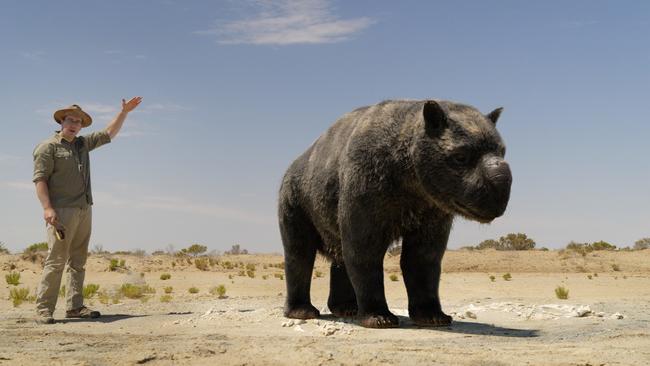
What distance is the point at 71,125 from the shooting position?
31.0ft

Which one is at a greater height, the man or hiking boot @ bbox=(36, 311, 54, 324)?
the man

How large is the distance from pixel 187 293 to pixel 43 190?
8982 millimetres

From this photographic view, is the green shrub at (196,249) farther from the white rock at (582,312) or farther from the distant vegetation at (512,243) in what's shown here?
the white rock at (582,312)

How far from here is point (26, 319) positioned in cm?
929

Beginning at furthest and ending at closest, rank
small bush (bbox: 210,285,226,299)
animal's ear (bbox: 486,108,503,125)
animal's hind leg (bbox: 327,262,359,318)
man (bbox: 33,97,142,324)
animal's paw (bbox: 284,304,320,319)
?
small bush (bbox: 210,285,226,299)
man (bbox: 33,97,142,324)
animal's hind leg (bbox: 327,262,359,318)
animal's paw (bbox: 284,304,320,319)
animal's ear (bbox: 486,108,503,125)

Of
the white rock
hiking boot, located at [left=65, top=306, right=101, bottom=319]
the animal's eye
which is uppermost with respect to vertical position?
the animal's eye

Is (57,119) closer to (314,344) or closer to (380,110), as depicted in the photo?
(380,110)

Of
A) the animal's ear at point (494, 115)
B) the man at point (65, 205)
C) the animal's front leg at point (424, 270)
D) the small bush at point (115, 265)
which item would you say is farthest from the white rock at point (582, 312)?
the small bush at point (115, 265)

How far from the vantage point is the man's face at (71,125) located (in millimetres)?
9400

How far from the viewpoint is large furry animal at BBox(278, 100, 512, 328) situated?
252 inches

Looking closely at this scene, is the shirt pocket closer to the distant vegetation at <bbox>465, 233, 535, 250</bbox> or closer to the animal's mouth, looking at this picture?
the animal's mouth

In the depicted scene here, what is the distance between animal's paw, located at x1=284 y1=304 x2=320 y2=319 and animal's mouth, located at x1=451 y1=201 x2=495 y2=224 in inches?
112

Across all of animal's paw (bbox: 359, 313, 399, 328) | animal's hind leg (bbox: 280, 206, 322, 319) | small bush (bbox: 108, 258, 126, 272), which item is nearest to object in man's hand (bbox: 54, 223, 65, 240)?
animal's hind leg (bbox: 280, 206, 322, 319)

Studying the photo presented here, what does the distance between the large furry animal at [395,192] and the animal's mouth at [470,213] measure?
0.4 inches
